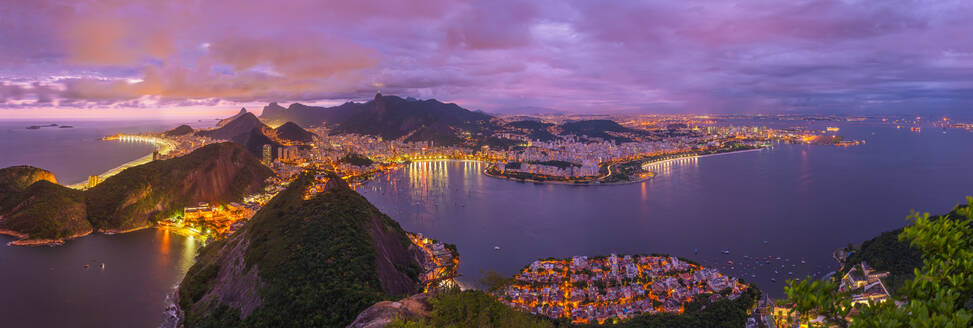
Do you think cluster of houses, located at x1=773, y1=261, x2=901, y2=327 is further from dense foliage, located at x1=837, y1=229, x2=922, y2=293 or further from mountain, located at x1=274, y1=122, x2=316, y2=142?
mountain, located at x1=274, y1=122, x2=316, y2=142

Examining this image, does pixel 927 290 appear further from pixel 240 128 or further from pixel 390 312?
pixel 240 128

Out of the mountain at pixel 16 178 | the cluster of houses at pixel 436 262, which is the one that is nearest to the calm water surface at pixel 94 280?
the mountain at pixel 16 178

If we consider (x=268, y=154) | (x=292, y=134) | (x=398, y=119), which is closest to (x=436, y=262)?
(x=268, y=154)

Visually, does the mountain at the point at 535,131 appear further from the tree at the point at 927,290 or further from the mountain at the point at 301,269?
the tree at the point at 927,290

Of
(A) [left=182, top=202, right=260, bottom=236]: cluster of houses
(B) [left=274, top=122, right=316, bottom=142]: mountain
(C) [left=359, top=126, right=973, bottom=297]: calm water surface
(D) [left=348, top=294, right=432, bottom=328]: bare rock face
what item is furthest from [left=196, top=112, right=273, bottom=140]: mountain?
(D) [left=348, top=294, right=432, bottom=328]: bare rock face

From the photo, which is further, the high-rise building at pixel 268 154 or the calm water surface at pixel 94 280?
the high-rise building at pixel 268 154
